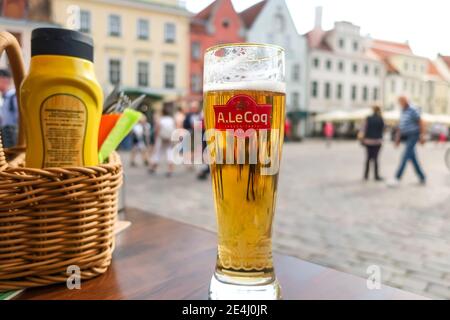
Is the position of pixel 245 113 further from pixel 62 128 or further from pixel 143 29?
pixel 143 29

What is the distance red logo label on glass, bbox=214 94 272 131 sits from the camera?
0.56 m

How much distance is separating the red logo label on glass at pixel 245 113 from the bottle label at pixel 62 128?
247 millimetres

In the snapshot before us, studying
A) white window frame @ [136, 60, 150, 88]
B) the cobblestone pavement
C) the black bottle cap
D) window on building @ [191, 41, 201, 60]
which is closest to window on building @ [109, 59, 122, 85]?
white window frame @ [136, 60, 150, 88]

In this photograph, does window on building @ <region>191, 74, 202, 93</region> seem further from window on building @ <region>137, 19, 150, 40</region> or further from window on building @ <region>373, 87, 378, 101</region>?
window on building @ <region>373, 87, 378, 101</region>

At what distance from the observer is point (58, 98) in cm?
61

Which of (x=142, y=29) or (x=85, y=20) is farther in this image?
(x=142, y=29)

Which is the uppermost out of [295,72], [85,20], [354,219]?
[85,20]

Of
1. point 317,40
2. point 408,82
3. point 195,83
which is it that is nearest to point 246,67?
point 195,83

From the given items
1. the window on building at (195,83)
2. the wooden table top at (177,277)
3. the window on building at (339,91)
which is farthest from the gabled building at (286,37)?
the wooden table top at (177,277)

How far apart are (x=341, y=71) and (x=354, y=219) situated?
1033 inches

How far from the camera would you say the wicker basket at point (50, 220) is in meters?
0.56

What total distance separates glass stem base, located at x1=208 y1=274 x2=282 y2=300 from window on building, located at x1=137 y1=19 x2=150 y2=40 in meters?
19.3

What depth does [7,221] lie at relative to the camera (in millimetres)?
564

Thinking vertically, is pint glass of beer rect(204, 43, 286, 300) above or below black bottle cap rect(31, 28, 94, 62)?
below
